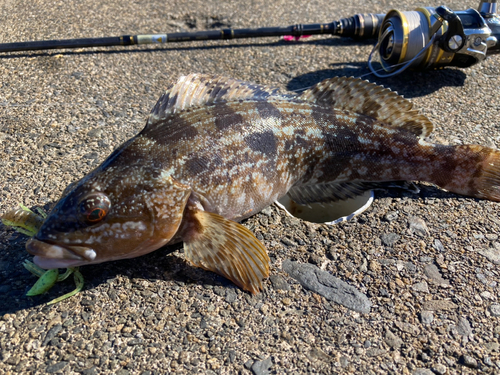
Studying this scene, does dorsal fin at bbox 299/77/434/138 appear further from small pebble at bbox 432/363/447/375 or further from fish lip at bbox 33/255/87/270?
fish lip at bbox 33/255/87/270

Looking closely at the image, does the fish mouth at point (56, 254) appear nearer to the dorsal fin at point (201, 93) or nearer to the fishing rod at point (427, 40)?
the dorsal fin at point (201, 93)

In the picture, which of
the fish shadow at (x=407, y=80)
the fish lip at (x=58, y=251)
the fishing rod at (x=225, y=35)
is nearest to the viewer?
the fish lip at (x=58, y=251)

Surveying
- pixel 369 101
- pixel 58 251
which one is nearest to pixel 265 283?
pixel 58 251

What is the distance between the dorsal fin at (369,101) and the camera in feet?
10.8

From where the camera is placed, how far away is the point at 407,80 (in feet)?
15.7

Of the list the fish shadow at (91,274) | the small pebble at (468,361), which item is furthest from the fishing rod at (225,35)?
the small pebble at (468,361)

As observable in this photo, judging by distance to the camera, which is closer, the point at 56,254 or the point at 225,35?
the point at 56,254

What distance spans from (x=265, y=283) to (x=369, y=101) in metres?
1.69

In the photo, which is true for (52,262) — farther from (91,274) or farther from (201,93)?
(201,93)

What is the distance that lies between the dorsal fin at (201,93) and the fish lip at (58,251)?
3.22 ft

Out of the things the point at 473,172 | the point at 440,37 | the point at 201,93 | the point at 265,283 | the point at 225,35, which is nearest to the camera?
the point at 265,283

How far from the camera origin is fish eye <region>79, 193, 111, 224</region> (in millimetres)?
2459

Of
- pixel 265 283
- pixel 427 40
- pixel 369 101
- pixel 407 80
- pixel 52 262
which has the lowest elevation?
pixel 265 283

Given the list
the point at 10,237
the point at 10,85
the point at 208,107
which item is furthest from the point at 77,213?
the point at 10,85
